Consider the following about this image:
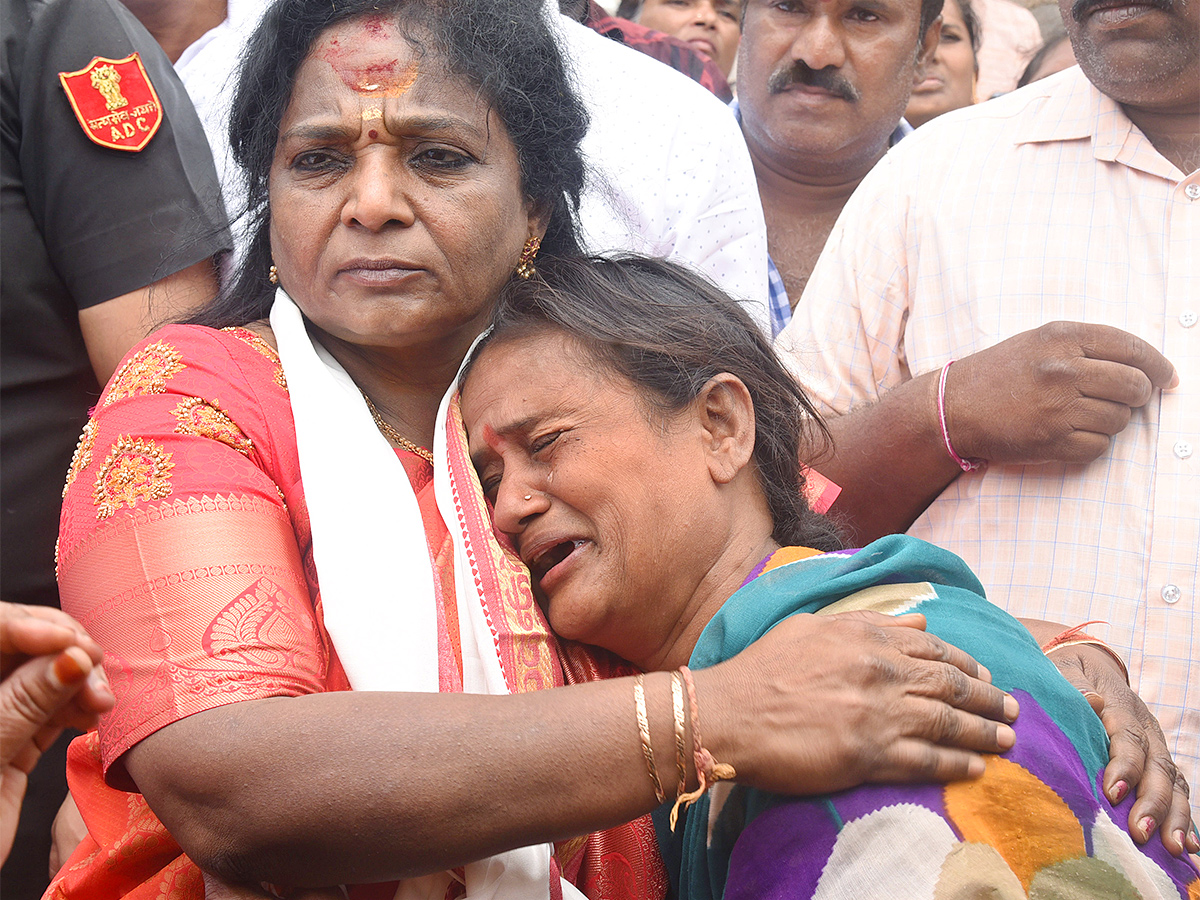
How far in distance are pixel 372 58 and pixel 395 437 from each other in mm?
764

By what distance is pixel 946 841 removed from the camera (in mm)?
1739

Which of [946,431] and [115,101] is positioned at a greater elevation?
[115,101]

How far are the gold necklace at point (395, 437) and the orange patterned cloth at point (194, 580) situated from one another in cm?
18

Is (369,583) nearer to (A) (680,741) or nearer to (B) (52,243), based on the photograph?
(A) (680,741)

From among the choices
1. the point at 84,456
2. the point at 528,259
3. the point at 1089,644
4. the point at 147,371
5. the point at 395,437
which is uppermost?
the point at 528,259

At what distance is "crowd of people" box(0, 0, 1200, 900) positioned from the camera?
5.85 feet

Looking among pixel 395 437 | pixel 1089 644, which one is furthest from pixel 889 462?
pixel 395 437

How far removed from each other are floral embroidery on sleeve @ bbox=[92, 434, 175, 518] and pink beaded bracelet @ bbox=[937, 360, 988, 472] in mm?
1969

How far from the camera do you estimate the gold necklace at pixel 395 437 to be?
2.49 meters

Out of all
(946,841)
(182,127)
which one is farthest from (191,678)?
(182,127)

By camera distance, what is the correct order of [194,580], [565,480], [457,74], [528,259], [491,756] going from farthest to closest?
[528,259]
[457,74]
[565,480]
[194,580]
[491,756]

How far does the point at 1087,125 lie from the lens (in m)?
3.34

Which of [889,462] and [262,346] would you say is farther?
[889,462]

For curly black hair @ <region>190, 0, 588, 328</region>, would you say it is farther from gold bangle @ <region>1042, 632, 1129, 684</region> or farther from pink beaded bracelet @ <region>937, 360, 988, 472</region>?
gold bangle @ <region>1042, 632, 1129, 684</region>
